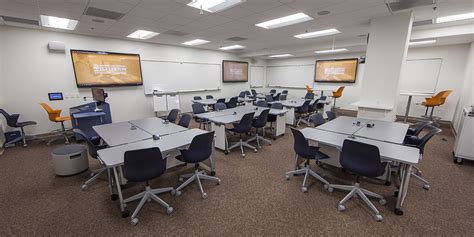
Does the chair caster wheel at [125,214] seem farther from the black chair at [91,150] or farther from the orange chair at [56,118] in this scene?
the orange chair at [56,118]

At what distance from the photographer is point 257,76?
11.7 m

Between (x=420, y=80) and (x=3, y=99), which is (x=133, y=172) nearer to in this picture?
(x=3, y=99)

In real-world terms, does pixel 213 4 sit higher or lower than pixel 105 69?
higher

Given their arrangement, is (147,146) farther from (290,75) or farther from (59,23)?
(290,75)

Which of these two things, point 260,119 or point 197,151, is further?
point 260,119

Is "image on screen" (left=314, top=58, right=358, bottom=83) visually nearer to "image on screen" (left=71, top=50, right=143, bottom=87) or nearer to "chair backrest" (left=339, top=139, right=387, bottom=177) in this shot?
"chair backrest" (left=339, top=139, right=387, bottom=177)

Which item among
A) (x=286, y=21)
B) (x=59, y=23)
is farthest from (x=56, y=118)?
(x=286, y=21)

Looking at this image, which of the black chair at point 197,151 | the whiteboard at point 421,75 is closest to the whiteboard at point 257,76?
the whiteboard at point 421,75

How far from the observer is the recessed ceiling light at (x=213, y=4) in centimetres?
337

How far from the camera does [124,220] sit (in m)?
2.25

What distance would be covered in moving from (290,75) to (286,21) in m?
6.81

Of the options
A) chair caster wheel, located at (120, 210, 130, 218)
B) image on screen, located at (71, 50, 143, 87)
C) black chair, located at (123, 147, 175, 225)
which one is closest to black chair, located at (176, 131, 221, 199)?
black chair, located at (123, 147, 175, 225)

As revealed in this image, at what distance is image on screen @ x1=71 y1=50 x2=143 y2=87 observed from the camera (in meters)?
5.62

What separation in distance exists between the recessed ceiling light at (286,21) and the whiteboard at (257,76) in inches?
250
